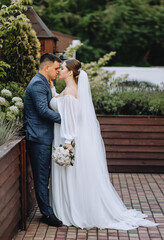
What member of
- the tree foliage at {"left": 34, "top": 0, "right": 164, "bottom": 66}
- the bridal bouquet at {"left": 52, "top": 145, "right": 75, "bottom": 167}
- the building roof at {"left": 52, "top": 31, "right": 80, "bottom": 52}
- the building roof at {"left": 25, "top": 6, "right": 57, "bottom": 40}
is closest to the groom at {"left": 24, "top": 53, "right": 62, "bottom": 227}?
the bridal bouquet at {"left": 52, "top": 145, "right": 75, "bottom": 167}

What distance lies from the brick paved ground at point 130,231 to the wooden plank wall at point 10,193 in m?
0.31

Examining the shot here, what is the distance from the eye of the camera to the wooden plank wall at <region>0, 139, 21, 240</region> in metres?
3.89

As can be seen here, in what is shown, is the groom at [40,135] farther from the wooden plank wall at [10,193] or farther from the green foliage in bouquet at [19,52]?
the green foliage in bouquet at [19,52]

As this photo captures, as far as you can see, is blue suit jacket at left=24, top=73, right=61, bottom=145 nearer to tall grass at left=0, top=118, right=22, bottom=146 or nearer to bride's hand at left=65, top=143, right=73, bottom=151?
tall grass at left=0, top=118, right=22, bottom=146

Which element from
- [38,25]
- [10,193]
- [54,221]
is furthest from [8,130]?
[38,25]

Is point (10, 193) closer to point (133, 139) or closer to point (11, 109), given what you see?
point (11, 109)

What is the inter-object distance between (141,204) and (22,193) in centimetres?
192

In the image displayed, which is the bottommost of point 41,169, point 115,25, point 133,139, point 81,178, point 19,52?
point 133,139

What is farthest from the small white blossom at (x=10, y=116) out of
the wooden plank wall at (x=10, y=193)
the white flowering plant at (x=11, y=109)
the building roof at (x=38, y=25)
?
the building roof at (x=38, y=25)

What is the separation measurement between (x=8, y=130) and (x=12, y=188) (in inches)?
32.9

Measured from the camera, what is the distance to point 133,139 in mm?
7684

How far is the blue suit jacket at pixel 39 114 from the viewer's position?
475 cm

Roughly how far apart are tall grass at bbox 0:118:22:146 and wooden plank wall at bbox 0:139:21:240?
0.65 feet

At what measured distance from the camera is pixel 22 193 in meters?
4.72
